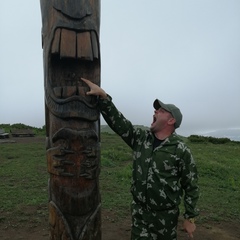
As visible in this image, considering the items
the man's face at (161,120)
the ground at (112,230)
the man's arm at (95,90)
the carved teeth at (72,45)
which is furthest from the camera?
the ground at (112,230)

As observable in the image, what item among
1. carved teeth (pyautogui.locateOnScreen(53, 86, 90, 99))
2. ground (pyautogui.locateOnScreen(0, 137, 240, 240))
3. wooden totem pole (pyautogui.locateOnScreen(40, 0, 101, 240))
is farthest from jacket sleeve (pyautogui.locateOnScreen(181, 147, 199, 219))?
ground (pyautogui.locateOnScreen(0, 137, 240, 240))

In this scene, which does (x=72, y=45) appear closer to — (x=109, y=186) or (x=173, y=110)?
(x=173, y=110)

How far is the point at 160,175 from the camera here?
3480mm

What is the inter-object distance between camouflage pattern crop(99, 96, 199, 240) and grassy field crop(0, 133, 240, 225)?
3.25 meters

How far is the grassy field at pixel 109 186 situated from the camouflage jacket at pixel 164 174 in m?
3.30

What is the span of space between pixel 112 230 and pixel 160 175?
2888mm

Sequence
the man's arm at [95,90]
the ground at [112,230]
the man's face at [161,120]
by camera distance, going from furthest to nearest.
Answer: the ground at [112,230], the man's face at [161,120], the man's arm at [95,90]

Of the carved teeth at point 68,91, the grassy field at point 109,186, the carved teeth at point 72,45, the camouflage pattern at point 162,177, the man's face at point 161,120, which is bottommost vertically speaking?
the grassy field at point 109,186

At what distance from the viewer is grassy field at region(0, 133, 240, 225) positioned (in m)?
6.91

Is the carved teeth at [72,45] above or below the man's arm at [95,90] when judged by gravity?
above

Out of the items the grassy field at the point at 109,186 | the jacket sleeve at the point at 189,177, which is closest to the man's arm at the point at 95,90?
the jacket sleeve at the point at 189,177

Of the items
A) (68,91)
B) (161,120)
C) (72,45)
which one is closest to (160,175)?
(161,120)

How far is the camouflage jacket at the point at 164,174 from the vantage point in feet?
11.4

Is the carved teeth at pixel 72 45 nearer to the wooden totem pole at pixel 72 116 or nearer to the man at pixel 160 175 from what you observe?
the wooden totem pole at pixel 72 116
